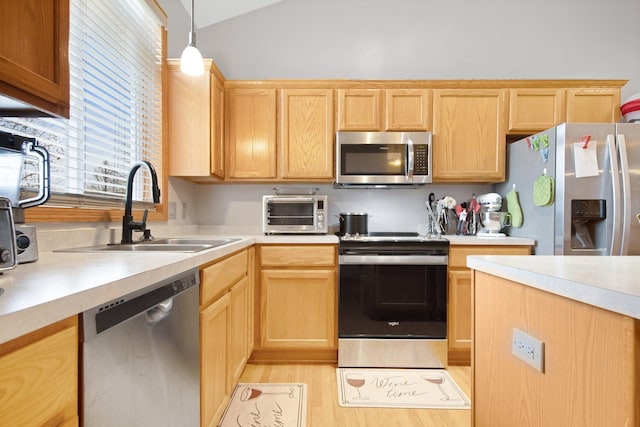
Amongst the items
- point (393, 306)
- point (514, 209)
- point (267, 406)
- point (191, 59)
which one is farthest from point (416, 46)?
point (267, 406)

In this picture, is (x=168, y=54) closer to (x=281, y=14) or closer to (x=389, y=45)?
(x=281, y=14)

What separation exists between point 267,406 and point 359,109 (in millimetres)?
2115

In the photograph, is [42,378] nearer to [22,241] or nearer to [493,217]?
[22,241]

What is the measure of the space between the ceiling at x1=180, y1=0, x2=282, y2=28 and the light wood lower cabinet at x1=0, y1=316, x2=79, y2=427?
108 inches

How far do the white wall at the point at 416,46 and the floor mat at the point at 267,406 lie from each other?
1.37 m

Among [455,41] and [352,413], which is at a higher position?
[455,41]

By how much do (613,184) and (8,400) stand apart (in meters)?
2.73

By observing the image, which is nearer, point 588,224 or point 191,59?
point 191,59

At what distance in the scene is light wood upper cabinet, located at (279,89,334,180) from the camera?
2.48 meters

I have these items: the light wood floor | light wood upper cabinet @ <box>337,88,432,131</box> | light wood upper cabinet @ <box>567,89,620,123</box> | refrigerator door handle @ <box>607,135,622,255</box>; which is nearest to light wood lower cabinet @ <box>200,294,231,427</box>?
the light wood floor

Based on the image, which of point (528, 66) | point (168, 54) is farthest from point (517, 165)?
point (168, 54)

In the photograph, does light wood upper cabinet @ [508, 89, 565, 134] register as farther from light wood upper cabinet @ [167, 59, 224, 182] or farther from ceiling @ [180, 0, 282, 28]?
light wood upper cabinet @ [167, 59, 224, 182]

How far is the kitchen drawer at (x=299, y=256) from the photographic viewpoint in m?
2.21

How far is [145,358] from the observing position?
847mm
